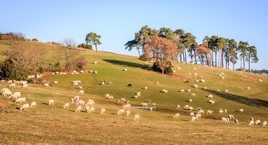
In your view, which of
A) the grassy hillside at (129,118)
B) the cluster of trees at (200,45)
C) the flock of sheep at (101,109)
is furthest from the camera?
the cluster of trees at (200,45)

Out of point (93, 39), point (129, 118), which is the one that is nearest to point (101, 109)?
point (129, 118)

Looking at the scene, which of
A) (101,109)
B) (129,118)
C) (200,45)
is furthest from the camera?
(200,45)

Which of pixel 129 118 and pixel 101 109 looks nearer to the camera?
pixel 129 118

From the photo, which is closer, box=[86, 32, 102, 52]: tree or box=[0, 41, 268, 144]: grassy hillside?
box=[0, 41, 268, 144]: grassy hillside

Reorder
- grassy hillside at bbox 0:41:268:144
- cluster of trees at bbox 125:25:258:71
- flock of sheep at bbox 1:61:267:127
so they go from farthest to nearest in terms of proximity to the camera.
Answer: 1. cluster of trees at bbox 125:25:258:71
2. flock of sheep at bbox 1:61:267:127
3. grassy hillside at bbox 0:41:268:144

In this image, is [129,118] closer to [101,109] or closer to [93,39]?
[101,109]

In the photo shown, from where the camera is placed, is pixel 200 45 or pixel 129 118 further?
pixel 200 45

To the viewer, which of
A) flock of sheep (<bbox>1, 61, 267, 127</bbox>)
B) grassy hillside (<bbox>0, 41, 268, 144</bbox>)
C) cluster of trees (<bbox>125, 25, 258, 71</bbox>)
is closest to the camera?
grassy hillside (<bbox>0, 41, 268, 144</bbox>)

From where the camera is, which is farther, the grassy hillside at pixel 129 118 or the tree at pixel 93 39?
the tree at pixel 93 39

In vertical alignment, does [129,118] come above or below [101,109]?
below

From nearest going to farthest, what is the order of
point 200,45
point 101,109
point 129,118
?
point 129,118
point 101,109
point 200,45

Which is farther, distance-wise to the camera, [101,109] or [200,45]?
[200,45]

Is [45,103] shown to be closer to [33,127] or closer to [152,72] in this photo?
[33,127]

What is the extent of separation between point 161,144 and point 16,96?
24.1 metres
